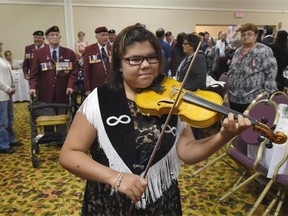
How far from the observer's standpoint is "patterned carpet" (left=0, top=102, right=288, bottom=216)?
2570 mm

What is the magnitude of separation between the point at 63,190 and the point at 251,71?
232 centimetres

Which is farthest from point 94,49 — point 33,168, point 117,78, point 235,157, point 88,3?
point 88,3

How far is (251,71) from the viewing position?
305cm

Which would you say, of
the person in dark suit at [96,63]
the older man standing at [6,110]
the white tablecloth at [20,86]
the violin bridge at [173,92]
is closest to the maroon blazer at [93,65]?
the person in dark suit at [96,63]

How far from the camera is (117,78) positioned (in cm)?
121

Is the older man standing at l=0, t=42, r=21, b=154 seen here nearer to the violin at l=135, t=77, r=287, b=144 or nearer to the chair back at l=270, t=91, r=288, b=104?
the violin at l=135, t=77, r=287, b=144

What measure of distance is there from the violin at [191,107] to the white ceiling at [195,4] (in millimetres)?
8189

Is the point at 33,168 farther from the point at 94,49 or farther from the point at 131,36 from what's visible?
the point at 131,36

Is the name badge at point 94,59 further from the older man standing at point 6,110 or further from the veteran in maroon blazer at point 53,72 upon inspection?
the older man standing at point 6,110

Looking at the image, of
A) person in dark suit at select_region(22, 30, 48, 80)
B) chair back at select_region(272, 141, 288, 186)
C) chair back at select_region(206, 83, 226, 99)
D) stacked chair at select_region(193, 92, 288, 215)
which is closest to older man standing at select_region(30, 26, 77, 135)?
person in dark suit at select_region(22, 30, 48, 80)

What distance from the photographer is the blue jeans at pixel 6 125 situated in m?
3.70

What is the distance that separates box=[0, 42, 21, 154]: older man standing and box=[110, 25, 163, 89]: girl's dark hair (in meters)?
2.72

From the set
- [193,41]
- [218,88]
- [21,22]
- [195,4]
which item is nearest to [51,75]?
[193,41]

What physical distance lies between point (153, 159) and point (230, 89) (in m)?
2.40
